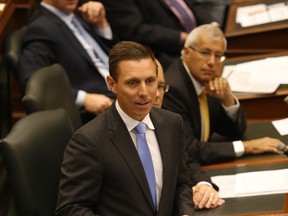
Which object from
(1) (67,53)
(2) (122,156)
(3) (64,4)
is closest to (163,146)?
(2) (122,156)

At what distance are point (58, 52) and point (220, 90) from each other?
89 cm

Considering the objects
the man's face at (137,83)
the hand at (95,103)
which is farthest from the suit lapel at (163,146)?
the hand at (95,103)

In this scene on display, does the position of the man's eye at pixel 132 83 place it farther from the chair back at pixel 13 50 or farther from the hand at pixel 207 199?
the chair back at pixel 13 50

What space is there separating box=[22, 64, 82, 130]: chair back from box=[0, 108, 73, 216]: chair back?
0.58ft

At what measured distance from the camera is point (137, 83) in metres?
1.88

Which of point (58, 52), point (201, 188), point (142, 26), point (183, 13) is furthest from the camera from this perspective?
point (183, 13)

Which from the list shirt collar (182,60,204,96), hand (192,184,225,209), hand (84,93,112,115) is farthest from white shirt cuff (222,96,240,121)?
hand (192,184,225,209)

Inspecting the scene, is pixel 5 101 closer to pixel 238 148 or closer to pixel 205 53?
pixel 205 53

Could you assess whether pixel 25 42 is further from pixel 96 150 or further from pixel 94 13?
pixel 96 150

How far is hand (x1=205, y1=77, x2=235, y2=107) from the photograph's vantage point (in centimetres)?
284

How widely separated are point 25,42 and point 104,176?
1518mm

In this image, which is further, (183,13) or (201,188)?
(183,13)

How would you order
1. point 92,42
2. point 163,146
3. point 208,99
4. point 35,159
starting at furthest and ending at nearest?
point 92,42
point 208,99
point 35,159
point 163,146

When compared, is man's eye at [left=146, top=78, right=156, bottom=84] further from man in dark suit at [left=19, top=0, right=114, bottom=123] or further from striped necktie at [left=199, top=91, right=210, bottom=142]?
man in dark suit at [left=19, top=0, right=114, bottom=123]
